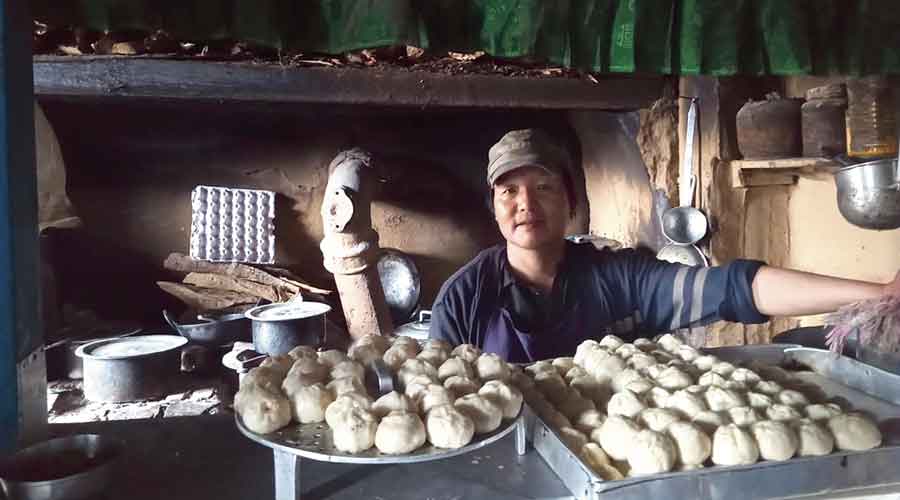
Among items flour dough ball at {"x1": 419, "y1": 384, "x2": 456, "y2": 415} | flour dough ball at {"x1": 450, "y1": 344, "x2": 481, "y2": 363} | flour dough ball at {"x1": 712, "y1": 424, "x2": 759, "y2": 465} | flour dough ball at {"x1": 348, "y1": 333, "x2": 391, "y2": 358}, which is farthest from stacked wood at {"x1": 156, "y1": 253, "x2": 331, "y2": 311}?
flour dough ball at {"x1": 712, "y1": 424, "x2": 759, "y2": 465}

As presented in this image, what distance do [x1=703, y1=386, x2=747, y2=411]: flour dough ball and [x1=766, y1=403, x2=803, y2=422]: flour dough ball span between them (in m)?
0.04

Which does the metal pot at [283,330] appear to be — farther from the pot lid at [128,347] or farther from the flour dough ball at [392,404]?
the flour dough ball at [392,404]

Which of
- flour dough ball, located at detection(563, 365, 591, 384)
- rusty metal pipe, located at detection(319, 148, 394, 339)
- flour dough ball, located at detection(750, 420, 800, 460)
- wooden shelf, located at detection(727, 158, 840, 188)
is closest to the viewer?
flour dough ball, located at detection(750, 420, 800, 460)

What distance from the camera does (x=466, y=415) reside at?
92 centimetres

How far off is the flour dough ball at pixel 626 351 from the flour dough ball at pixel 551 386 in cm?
17

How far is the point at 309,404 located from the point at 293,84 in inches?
90.4

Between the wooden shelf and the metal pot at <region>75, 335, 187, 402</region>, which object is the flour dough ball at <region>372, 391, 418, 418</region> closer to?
the metal pot at <region>75, 335, 187, 402</region>

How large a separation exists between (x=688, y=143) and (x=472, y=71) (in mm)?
1124

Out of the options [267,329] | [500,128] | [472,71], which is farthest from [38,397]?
[500,128]

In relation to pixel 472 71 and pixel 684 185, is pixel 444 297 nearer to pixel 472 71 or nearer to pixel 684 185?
pixel 472 71

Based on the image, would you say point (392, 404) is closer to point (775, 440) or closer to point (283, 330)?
point (775, 440)

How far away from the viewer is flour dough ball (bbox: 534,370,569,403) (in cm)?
115

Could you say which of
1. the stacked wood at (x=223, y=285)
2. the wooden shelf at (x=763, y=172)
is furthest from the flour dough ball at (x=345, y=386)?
the stacked wood at (x=223, y=285)

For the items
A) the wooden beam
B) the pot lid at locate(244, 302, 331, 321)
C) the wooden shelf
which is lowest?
the pot lid at locate(244, 302, 331, 321)
